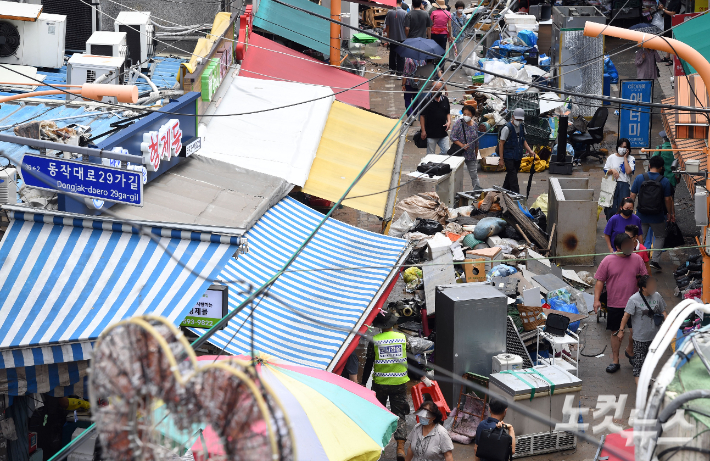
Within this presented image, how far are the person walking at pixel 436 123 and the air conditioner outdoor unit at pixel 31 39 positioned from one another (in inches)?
271

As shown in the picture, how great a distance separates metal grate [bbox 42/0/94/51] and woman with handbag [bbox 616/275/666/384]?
12.8 m

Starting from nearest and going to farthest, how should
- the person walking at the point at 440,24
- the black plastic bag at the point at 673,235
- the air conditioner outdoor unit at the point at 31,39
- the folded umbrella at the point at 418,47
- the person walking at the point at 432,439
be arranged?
the person walking at the point at 432,439 < the black plastic bag at the point at 673,235 < the air conditioner outdoor unit at the point at 31,39 < the folded umbrella at the point at 418,47 < the person walking at the point at 440,24

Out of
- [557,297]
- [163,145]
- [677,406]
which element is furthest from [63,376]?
[557,297]

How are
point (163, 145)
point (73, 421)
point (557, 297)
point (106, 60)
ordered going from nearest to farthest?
point (73, 421) → point (163, 145) → point (557, 297) → point (106, 60)

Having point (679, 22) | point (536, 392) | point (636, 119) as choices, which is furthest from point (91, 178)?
point (679, 22)

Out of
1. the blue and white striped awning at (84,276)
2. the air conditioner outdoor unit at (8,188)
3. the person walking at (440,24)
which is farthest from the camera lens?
the person walking at (440,24)

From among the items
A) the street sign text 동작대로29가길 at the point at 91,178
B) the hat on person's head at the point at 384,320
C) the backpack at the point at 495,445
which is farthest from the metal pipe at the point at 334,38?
the backpack at the point at 495,445

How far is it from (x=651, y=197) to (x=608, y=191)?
155 centimetres

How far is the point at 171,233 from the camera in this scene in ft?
26.4

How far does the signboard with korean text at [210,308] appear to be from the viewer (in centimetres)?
828

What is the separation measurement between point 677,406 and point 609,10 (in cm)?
2752

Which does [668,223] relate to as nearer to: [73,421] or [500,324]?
[500,324]

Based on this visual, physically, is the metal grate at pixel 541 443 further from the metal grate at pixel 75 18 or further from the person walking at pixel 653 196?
the metal grate at pixel 75 18

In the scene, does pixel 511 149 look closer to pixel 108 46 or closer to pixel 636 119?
pixel 636 119
